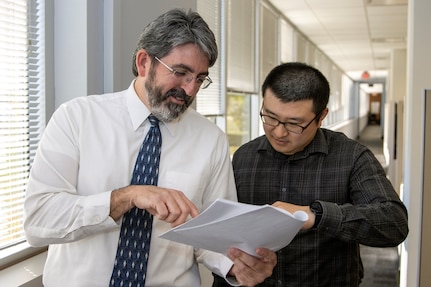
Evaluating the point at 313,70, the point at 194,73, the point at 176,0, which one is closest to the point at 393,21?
the point at 176,0

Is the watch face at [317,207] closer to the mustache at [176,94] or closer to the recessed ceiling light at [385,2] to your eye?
the mustache at [176,94]

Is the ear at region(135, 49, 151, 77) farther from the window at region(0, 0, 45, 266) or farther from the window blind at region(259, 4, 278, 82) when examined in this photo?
the window blind at region(259, 4, 278, 82)

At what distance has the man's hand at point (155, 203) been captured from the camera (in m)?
1.34

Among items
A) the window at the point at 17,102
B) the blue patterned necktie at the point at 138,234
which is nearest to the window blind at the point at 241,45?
the window at the point at 17,102

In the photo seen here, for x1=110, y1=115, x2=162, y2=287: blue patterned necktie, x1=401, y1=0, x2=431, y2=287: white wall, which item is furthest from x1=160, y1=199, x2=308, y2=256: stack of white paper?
x1=401, y1=0, x2=431, y2=287: white wall

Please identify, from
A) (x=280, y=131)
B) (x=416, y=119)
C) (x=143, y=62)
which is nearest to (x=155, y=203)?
(x=143, y=62)

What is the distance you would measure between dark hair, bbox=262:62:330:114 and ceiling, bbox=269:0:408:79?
496cm

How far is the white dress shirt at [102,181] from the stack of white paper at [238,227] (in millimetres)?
222

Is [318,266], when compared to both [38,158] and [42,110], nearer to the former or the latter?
[38,158]

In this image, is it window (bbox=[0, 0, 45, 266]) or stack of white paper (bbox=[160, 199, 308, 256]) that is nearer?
stack of white paper (bbox=[160, 199, 308, 256])

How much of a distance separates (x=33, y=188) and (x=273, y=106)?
2.93 ft

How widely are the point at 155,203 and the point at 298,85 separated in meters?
0.80

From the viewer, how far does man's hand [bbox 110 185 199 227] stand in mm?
1336

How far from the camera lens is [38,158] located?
1.45 metres
